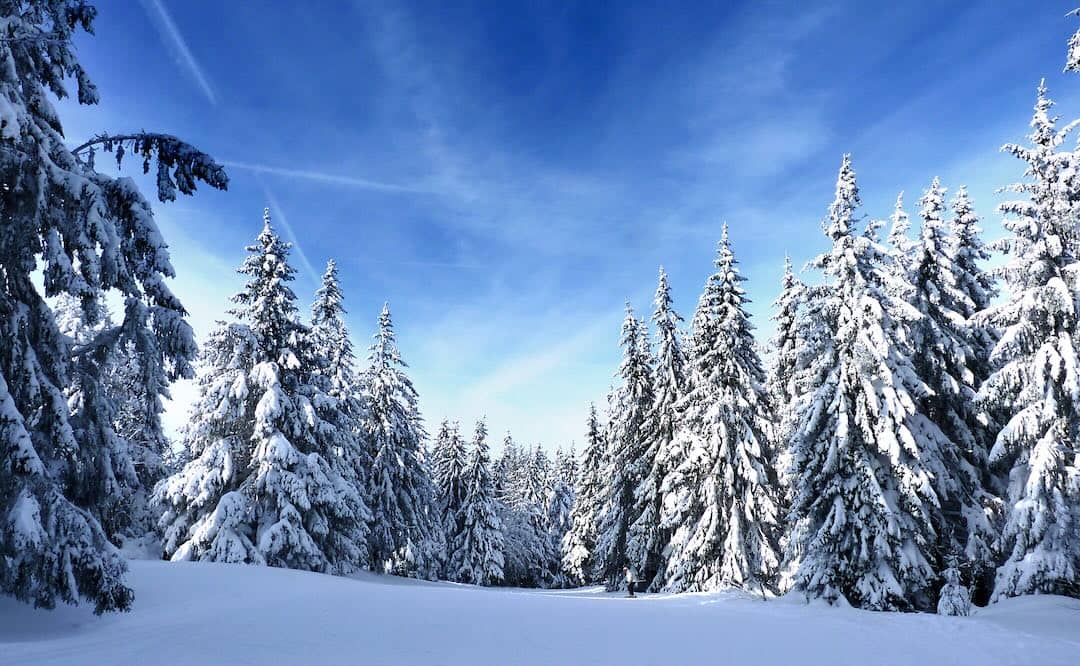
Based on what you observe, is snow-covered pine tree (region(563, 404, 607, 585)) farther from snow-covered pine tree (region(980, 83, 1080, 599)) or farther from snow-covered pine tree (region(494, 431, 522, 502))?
snow-covered pine tree (region(980, 83, 1080, 599))

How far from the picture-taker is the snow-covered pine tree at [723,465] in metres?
23.3

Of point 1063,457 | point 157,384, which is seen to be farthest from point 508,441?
point 157,384

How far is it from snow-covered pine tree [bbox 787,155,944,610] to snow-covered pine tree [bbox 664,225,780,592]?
408 cm

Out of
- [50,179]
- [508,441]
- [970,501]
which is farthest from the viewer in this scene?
[508,441]

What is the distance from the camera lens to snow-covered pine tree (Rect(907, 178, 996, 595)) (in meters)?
18.2

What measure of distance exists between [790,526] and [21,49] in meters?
23.9

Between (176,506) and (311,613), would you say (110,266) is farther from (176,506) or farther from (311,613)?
(176,506)

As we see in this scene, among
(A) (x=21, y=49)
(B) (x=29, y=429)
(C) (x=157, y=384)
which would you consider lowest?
(B) (x=29, y=429)

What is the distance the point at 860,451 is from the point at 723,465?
6631 mm

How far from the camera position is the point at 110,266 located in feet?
26.0

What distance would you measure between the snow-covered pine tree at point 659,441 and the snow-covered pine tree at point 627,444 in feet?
2.72

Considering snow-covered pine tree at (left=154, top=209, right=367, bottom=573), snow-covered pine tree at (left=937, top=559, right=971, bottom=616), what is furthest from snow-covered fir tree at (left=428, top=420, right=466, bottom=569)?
snow-covered pine tree at (left=937, top=559, right=971, bottom=616)

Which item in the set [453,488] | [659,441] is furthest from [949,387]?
[453,488]

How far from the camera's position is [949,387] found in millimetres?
19547
